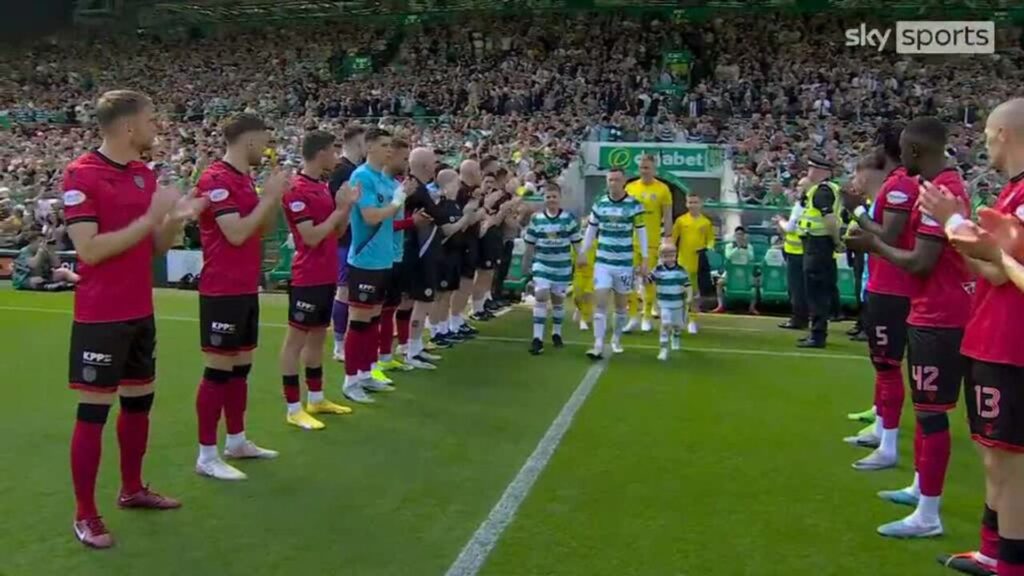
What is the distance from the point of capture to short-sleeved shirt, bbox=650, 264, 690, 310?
10.3m

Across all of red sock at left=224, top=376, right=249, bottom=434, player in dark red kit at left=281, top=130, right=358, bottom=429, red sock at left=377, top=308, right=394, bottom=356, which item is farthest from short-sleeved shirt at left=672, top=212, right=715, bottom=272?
red sock at left=224, top=376, right=249, bottom=434

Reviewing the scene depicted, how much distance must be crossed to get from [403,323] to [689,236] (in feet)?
14.7

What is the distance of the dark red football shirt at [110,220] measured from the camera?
464cm

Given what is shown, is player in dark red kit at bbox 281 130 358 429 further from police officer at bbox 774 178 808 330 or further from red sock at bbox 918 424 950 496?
police officer at bbox 774 178 808 330

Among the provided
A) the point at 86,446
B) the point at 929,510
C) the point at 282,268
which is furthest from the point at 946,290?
the point at 282,268

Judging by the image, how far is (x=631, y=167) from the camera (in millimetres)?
23422

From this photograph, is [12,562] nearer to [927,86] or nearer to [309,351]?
[309,351]

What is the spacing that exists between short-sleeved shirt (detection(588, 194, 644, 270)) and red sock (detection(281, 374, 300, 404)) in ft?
12.9

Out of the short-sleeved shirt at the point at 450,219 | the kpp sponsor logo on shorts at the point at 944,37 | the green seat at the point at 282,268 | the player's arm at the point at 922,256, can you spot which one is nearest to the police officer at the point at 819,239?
the short-sleeved shirt at the point at 450,219

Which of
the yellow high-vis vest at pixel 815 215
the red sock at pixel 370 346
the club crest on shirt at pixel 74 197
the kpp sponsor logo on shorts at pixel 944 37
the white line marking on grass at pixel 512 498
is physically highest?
the kpp sponsor logo on shorts at pixel 944 37

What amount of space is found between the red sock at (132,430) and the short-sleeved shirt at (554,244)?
5881mm

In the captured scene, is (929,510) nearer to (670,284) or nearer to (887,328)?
(887,328)

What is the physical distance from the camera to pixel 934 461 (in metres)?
5.11

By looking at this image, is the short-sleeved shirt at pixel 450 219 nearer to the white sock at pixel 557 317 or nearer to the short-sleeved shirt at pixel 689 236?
the white sock at pixel 557 317
